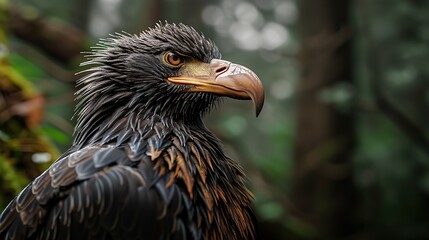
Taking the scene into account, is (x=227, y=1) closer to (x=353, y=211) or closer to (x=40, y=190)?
(x=353, y=211)

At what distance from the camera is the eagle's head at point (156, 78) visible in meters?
3.65

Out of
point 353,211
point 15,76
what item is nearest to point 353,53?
point 353,211

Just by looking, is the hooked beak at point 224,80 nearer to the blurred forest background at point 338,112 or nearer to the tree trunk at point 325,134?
the blurred forest background at point 338,112

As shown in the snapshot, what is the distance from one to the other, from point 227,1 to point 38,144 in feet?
49.0

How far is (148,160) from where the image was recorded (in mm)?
3191

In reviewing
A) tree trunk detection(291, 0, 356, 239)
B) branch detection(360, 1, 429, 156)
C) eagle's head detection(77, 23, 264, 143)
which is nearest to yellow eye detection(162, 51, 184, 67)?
eagle's head detection(77, 23, 264, 143)

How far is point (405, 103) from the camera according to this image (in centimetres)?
1130

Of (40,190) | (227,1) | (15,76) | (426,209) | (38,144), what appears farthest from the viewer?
(227,1)

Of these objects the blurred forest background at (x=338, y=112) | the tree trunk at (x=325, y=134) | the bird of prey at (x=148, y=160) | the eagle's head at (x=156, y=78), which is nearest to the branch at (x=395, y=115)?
Result: the blurred forest background at (x=338, y=112)

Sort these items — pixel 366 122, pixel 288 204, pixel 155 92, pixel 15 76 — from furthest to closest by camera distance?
pixel 366 122
pixel 288 204
pixel 15 76
pixel 155 92

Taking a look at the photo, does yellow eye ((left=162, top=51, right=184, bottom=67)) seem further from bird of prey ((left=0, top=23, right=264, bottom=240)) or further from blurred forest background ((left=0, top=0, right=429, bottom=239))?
blurred forest background ((left=0, top=0, right=429, bottom=239))

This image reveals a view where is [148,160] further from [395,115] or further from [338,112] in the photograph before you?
[338,112]

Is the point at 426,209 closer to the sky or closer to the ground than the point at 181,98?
closer to the ground

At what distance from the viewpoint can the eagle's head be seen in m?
3.65
